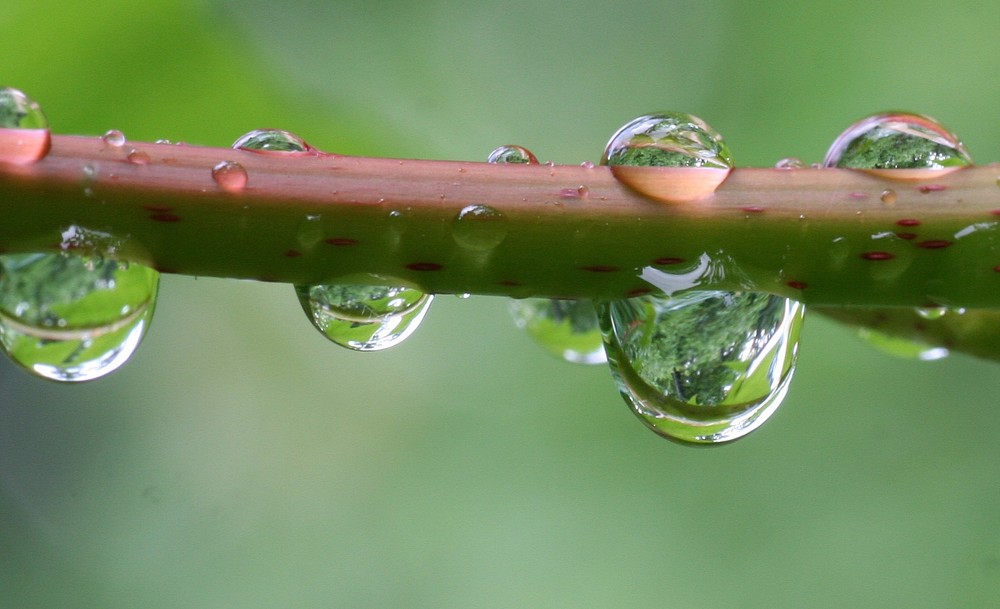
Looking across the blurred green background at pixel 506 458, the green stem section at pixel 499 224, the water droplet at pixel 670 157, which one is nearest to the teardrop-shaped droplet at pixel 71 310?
the green stem section at pixel 499 224

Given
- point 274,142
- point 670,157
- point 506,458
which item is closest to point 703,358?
point 670,157

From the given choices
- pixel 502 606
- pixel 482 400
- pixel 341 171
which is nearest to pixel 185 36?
pixel 341 171

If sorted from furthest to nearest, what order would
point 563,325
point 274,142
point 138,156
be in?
1. point 563,325
2. point 274,142
3. point 138,156

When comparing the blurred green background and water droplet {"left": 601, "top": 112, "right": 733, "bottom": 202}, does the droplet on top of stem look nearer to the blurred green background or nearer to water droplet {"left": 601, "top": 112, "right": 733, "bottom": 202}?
water droplet {"left": 601, "top": 112, "right": 733, "bottom": 202}

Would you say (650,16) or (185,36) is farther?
(650,16)

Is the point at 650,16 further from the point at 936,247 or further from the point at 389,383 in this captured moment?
the point at 936,247

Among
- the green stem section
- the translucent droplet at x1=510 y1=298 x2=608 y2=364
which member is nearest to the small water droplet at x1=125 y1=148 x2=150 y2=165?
the green stem section

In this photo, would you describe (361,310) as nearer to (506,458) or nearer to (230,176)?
(230,176)
